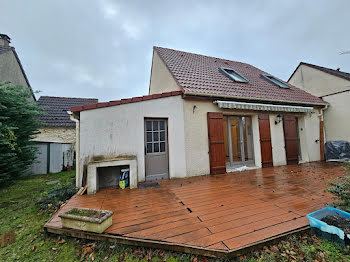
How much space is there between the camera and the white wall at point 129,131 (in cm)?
433

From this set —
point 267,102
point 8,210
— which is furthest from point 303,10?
point 8,210

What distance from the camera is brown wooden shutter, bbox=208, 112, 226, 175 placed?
5.57m

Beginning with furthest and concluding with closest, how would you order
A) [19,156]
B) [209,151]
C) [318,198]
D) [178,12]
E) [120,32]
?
[120,32] → [178,12] → [19,156] → [209,151] → [318,198]

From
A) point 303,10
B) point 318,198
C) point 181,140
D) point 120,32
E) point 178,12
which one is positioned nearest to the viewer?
point 318,198

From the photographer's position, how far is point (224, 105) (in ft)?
18.6

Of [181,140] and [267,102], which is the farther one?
[267,102]

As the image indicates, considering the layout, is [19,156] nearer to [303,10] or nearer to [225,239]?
[225,239]

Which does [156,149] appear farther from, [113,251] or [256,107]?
[256,107]

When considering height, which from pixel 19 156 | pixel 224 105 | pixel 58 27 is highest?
pixel 58 27

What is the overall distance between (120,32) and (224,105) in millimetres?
10940

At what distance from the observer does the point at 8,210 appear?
11.2 feet

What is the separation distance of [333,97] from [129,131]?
11691 mm

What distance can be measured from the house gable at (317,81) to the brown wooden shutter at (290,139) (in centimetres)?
450

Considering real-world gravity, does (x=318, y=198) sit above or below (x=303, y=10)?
below
